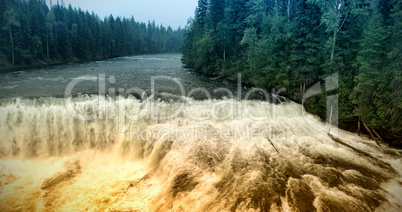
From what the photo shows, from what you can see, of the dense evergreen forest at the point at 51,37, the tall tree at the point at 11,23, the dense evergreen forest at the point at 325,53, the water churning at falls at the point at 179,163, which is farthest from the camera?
the dense evergreen forest at the point at 51,37

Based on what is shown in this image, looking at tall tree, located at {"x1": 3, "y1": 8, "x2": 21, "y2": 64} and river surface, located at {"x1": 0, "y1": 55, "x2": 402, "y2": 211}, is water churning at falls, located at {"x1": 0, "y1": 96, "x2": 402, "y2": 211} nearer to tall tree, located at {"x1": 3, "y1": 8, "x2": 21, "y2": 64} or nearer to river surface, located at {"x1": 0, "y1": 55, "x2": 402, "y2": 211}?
river surface, located at {"x1": 0, "y1": 55, "x2": 402, "y2": 211}

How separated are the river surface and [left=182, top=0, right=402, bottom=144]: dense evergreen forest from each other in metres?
2.22

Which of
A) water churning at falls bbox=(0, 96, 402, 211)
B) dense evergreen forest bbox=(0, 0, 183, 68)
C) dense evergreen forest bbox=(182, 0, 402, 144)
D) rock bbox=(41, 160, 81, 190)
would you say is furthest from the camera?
dense evergreen forest bbox=(0, 0, 183, 68)

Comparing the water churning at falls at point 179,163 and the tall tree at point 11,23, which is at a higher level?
the tall tree at point 11,23

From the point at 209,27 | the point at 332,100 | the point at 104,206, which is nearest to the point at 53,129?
the point at 104,206

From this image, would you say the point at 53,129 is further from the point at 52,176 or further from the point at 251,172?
the point at 251,172

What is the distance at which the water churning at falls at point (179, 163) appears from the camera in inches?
285

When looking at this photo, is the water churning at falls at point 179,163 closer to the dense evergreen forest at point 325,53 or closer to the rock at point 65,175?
the rock at point 65,175

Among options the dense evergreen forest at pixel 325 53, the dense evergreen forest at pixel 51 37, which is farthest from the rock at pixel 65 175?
the dense evergreen forest at pixel 51 37

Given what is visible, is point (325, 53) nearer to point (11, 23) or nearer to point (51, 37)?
point (11, 23)

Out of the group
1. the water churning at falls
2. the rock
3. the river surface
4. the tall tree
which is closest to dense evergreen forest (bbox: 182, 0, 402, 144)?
the river surface

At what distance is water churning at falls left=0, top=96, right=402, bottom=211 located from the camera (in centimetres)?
725

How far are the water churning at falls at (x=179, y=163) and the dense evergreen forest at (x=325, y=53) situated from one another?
2503mm

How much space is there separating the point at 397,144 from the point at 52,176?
17331mm
